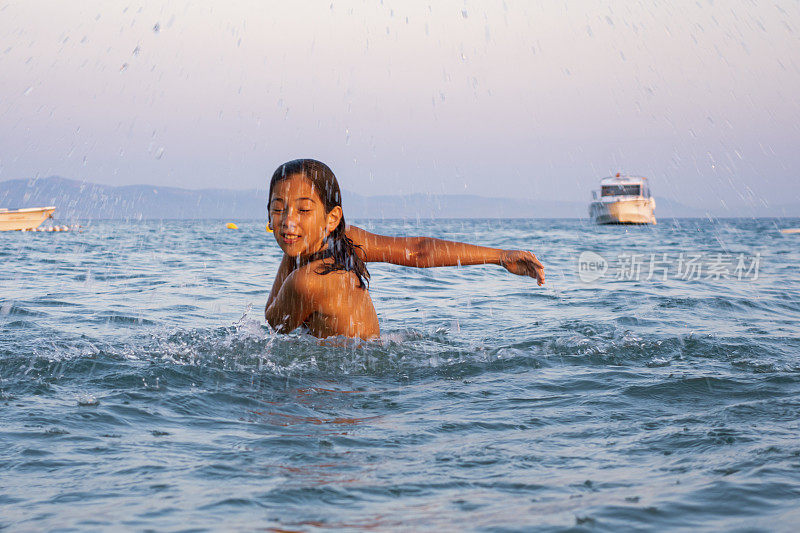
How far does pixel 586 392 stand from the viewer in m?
4.06

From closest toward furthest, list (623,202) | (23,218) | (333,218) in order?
(333,218) → (23,218) → (623,202)

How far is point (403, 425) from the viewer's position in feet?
10.8

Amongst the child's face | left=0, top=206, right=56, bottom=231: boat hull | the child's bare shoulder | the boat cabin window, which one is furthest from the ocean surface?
the boat cabin window

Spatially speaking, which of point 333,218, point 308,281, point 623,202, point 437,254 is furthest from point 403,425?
point 623,202

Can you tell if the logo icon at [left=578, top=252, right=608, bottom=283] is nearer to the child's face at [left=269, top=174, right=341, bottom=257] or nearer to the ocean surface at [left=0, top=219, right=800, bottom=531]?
the ocean surface at [left=0, top=219, right=800, bottom=531]

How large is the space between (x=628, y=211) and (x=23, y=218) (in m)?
43.9

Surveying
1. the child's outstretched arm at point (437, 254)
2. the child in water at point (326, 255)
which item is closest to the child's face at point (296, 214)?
the child in water at point (326, 255)

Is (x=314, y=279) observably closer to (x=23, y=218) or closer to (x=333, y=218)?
(x=333, y=218)

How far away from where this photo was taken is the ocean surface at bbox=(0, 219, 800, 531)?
90.0 inches

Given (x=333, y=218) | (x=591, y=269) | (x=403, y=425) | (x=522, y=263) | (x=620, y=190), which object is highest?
(x=620, y=190)

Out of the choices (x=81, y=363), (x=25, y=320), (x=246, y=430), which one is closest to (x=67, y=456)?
(x=246, y=430)

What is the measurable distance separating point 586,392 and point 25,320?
17.5ft

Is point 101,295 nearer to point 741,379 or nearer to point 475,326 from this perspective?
point 475,326

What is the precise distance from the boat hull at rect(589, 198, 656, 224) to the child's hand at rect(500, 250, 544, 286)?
56608 mm
